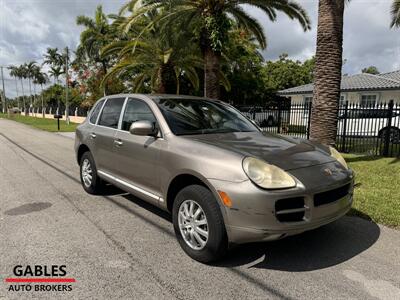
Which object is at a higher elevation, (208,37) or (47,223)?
(208,37)

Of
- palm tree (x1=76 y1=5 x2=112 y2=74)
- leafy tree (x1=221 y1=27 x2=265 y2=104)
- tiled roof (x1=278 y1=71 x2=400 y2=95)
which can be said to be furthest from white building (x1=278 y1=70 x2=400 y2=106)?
palm tree (x1=76 y1=5 x2=112 y2=74)

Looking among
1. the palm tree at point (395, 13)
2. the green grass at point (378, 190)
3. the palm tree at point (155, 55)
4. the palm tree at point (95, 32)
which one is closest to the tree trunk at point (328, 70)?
the green grass at point (378, 190)

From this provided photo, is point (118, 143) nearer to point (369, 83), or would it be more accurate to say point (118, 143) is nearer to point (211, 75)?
point (211, 75)

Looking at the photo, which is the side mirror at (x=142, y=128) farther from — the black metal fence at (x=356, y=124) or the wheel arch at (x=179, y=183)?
the black metal fence at (x=356, y=124)

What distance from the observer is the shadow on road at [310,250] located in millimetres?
3383

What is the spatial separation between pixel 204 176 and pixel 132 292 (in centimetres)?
123

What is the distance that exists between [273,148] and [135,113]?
2.10 m

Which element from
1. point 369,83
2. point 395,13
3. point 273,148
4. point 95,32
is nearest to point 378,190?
point 273,148

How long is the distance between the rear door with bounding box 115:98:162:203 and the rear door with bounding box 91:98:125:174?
0.19 meters

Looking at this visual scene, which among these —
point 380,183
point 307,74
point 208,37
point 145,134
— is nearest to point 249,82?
point 307,74

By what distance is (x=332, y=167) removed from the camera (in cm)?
354

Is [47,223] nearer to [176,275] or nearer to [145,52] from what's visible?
[176,275]

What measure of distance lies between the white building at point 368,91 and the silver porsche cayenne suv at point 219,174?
1869 cm

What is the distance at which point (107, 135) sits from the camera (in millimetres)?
5098
